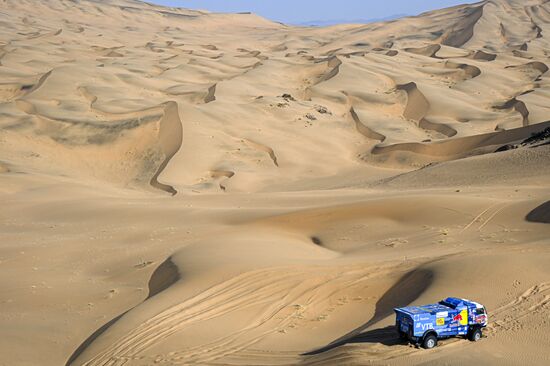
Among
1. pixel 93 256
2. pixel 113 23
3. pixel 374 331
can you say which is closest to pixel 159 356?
pixel 374 331

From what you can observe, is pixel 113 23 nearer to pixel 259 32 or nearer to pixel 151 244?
pixel 259 32

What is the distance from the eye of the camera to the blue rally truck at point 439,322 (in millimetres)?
7105

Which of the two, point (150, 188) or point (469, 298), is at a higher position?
point (469, 298)

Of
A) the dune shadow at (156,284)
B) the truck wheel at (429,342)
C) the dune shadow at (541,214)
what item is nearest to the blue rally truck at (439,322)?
the truck wheel at (429,342)

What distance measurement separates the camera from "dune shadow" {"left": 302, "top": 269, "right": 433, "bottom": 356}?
7.51m

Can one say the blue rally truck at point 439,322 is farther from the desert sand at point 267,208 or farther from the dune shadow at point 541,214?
the dune shadow at point 541,214

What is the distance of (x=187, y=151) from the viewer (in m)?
23.8

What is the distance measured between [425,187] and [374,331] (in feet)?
34.1

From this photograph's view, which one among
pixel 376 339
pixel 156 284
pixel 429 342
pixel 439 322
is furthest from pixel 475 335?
pixel 156 284

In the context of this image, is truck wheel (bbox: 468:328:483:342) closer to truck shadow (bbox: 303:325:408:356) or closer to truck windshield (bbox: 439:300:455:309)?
truck windshield (bbox: 439:300:455:309)

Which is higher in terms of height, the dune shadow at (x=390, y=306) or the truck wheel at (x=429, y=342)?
the truck wheel at (x=429, y=342)

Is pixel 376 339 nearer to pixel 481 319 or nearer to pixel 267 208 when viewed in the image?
pixel 481 319

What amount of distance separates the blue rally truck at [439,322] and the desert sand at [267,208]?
5.7 inches

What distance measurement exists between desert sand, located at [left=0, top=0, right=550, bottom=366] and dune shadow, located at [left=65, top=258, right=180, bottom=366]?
0.05 metres
